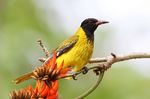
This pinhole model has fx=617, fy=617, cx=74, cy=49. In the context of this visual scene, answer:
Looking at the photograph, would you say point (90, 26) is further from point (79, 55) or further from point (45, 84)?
point (45, 84)

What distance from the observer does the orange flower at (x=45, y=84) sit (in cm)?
239

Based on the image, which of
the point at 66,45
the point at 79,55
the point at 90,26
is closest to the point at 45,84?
the point at 79,55

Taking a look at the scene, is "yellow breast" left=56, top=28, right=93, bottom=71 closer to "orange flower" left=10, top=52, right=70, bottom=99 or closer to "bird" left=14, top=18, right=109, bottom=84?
"bird" left=14, top=18, right=109, bottom=84

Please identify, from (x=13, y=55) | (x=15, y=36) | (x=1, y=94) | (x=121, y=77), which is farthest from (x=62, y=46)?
(x=15, y=36)

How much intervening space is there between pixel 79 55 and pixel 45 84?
60.7 inches

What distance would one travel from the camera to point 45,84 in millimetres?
2461

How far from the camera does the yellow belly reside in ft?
12.6

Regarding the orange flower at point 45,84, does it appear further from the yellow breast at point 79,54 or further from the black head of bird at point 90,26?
the black head of bird at point 90,26

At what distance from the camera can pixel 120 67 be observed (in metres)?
6.75

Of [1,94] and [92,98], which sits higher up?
[1,94]

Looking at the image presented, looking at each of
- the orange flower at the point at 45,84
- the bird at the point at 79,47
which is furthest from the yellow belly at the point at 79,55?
the orange flower at the point at 45,84

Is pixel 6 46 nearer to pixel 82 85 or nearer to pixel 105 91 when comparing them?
pixel 82 85

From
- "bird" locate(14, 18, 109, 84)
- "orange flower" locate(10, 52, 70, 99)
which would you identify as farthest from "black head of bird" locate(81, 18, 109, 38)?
"orange flower" locate(10, 52, 70, 99)

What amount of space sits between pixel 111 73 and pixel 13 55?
1.21 meters
